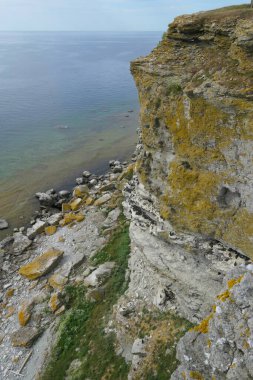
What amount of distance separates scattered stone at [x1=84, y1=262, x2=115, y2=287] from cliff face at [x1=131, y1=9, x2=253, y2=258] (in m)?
8.81

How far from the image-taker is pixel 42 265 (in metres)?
27.7

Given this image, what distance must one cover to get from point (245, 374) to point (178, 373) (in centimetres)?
238

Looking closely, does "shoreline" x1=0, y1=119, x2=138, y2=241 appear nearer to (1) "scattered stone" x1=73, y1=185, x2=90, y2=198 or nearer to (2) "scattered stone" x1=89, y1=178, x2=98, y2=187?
(2) "scattered stone" x1=89, y1=178, x2=98, y2=187

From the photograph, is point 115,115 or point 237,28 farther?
point 115,115

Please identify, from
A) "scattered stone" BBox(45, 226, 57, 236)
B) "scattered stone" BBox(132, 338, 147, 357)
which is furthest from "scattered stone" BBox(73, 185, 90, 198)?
"scattered stone" BBox(132, 338, 147, 357)

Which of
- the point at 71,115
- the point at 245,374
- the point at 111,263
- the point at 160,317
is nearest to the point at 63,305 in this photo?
the point at 111,263

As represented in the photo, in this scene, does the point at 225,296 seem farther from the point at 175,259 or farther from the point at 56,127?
the point at 56,127

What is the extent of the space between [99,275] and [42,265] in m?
6.39

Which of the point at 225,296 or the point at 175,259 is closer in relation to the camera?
the point at 225,296

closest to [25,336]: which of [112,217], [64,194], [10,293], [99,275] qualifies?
[10,293]

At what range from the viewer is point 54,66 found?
134625mm

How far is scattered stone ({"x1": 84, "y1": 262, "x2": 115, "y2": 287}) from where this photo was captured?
23.4 m

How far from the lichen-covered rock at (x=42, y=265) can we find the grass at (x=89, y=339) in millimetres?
3701

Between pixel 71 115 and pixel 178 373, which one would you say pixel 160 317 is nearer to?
pixel 178 373
